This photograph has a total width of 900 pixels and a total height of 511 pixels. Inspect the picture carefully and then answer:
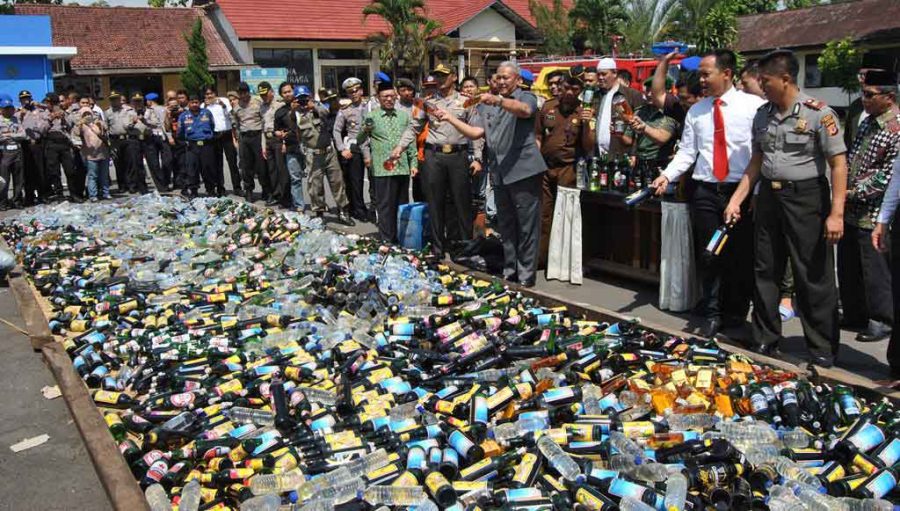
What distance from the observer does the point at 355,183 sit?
39.7 feet

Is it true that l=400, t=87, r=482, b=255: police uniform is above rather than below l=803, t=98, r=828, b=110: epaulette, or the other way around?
below

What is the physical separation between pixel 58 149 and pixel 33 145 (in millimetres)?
480

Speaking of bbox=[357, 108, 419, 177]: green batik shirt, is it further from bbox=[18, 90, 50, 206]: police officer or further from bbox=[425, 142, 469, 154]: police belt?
bbox=[18, 90, 50, 206]: police officer

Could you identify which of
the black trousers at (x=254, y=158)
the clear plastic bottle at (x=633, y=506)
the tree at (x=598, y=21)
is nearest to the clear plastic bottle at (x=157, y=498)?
the clear plastic bottle at (x=633, y=506)

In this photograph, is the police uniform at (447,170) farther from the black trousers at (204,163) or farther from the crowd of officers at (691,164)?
the black trousers at (204,163)

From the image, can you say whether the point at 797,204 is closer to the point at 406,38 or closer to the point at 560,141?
the point at 560,141

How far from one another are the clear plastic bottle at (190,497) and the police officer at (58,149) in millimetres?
12811

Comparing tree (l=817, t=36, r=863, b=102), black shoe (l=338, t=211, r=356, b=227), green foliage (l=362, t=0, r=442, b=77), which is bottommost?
black shoe (l=338, t=211, r=356, b=227)

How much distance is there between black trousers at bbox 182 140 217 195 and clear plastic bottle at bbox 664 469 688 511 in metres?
13.0

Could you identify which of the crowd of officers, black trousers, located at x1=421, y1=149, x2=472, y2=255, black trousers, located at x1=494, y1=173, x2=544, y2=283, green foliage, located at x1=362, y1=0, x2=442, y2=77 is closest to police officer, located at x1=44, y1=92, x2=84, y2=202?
the crowd of officers

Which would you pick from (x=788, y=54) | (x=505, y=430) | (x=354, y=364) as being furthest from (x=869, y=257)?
(x=354, y=364)

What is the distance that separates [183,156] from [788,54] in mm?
12988

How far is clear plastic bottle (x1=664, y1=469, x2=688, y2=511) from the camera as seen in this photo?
340 cm

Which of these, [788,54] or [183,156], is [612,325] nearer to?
[788,54]
